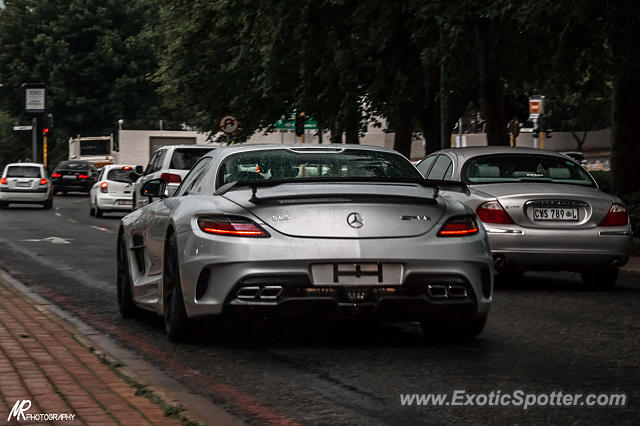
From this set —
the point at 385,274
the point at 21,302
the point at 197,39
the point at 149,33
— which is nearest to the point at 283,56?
the point at 197,39

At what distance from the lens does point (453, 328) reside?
9.34m

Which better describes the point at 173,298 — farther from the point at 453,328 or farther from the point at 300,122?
the point at 300,122

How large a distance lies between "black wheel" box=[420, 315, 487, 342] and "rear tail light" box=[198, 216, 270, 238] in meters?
1.52

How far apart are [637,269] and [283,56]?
46.7 ft

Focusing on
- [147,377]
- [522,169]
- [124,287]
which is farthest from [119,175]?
[147,377]

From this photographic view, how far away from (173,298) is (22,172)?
36027 millimetres

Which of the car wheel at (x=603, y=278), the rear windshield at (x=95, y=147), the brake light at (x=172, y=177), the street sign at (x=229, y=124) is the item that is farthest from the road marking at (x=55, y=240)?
the rear windshield at (x=95, y=147)

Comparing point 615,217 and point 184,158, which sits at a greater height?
point 615,217

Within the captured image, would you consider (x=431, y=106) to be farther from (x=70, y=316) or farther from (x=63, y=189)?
(x=63, y=189)

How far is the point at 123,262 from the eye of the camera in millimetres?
11258

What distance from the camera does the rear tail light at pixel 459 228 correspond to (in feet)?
28.7

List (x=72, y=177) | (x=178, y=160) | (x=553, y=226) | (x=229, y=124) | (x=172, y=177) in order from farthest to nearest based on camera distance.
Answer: (x=72, y=177) → (x=229, y=124) → (x=178, y=160) → (x=172, y=177) → (x=553, y=226)

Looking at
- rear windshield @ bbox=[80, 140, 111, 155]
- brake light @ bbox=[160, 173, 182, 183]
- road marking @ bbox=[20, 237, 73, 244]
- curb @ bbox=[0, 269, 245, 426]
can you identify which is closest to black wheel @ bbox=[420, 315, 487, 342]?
curb @ bbox=[0, 269, 245, 426]

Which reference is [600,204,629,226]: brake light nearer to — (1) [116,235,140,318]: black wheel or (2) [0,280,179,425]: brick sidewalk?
(1) [116,235,140,318]: black wheel
